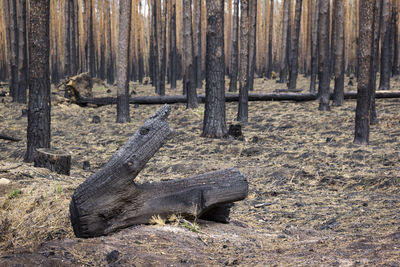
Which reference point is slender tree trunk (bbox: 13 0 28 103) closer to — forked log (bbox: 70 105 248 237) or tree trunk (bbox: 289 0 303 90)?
tree trunk (bbox: 289 0 303 90)

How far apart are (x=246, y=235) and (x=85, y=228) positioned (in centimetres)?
146

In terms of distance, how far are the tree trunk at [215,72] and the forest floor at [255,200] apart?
0.39m

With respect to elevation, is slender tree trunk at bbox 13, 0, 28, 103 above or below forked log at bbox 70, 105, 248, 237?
above

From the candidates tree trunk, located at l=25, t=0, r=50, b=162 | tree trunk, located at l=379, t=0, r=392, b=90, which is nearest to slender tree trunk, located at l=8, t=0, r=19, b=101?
tree trunk, located at l=25, t=0, r=50, b=162

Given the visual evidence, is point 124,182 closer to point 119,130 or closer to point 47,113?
point 47,113

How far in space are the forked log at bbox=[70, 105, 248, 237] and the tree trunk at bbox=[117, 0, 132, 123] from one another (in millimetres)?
7582

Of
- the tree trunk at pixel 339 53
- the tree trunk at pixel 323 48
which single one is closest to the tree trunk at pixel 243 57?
the tree trunk at pixel 323 48

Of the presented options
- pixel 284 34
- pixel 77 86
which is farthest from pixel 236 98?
pixel 284 34

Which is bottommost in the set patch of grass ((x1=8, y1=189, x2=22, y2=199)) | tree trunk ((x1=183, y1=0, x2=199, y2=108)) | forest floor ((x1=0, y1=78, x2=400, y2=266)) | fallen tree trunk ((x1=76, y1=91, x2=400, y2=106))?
forest floor ((x1=0, y1=78, x2=400, y2=266))

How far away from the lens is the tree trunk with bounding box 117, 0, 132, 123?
34.2ft

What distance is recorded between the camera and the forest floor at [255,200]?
3135mm

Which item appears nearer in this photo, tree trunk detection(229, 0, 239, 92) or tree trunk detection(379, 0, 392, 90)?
tree trunk detection(379, 0, 392, 90)

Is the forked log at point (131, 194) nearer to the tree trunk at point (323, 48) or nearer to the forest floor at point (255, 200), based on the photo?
the forest floor at point (255, 200)

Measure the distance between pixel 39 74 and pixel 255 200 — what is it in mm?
3957
